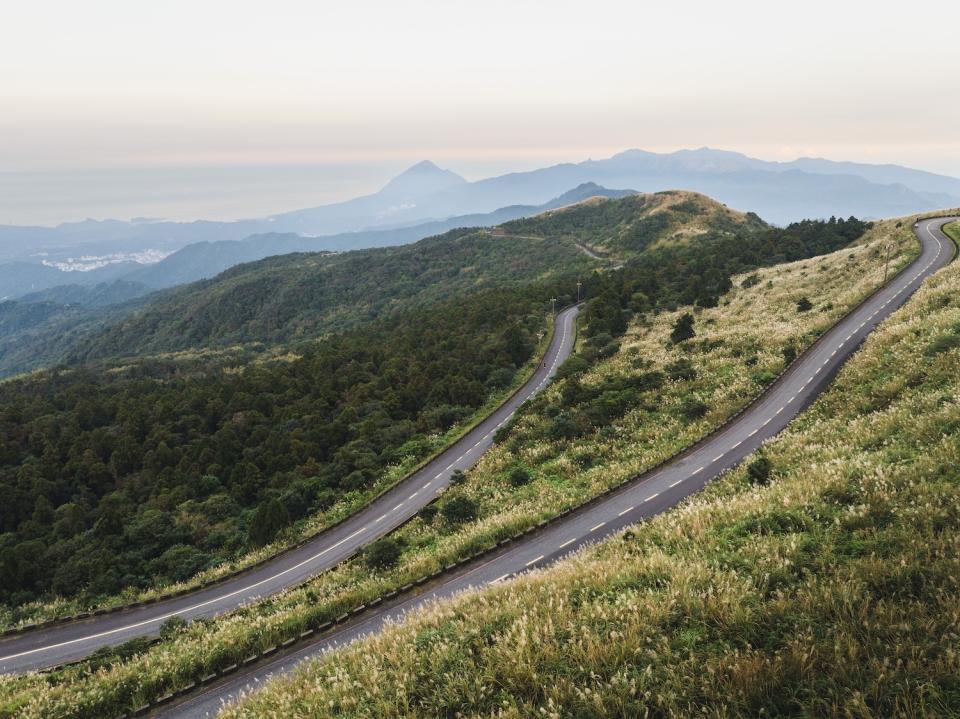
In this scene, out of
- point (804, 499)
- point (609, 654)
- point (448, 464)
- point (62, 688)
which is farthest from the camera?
point (448, 464)

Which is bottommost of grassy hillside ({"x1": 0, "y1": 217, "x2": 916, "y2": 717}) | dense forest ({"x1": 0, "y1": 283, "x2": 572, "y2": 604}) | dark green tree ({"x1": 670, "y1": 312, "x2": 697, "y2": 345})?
dense forest ({"x1": 0, "y1": 283, "x2": 572, "y2": 604})

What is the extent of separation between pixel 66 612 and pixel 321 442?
23122 mm

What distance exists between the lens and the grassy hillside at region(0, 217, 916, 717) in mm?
13219

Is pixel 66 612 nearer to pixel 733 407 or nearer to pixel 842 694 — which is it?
pixel 842 694

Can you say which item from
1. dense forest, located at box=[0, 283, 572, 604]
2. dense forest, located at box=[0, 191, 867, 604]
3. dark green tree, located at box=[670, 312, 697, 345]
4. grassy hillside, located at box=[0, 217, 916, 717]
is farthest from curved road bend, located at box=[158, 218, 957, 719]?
dense forest, located at box=[0, 283, 572, 604]

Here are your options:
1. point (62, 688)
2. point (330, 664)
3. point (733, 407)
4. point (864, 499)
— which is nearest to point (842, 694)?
point (864, 499)

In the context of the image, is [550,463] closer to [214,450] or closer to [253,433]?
[253,433]

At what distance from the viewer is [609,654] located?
23.2 feet

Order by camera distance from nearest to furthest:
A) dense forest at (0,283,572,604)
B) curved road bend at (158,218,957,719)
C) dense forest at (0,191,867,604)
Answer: curved road bend at (158,218,957,719) → dense forest at (0,283,572,604) → dense forest at (0,191,867,604)

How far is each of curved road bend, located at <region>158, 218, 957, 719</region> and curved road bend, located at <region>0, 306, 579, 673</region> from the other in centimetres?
1142

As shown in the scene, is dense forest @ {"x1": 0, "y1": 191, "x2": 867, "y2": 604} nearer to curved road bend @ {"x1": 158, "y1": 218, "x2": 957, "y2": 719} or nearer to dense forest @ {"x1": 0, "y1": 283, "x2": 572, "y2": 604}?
dense forest @ {"x1": 0, "y1": 283, "x2": 572, "y2": 604}

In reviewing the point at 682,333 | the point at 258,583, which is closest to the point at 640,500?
the point at 258,583

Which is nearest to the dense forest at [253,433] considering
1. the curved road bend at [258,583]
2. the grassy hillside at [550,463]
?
the grassy hillside at [550,463]

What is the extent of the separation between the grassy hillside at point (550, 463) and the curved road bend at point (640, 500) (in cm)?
92
